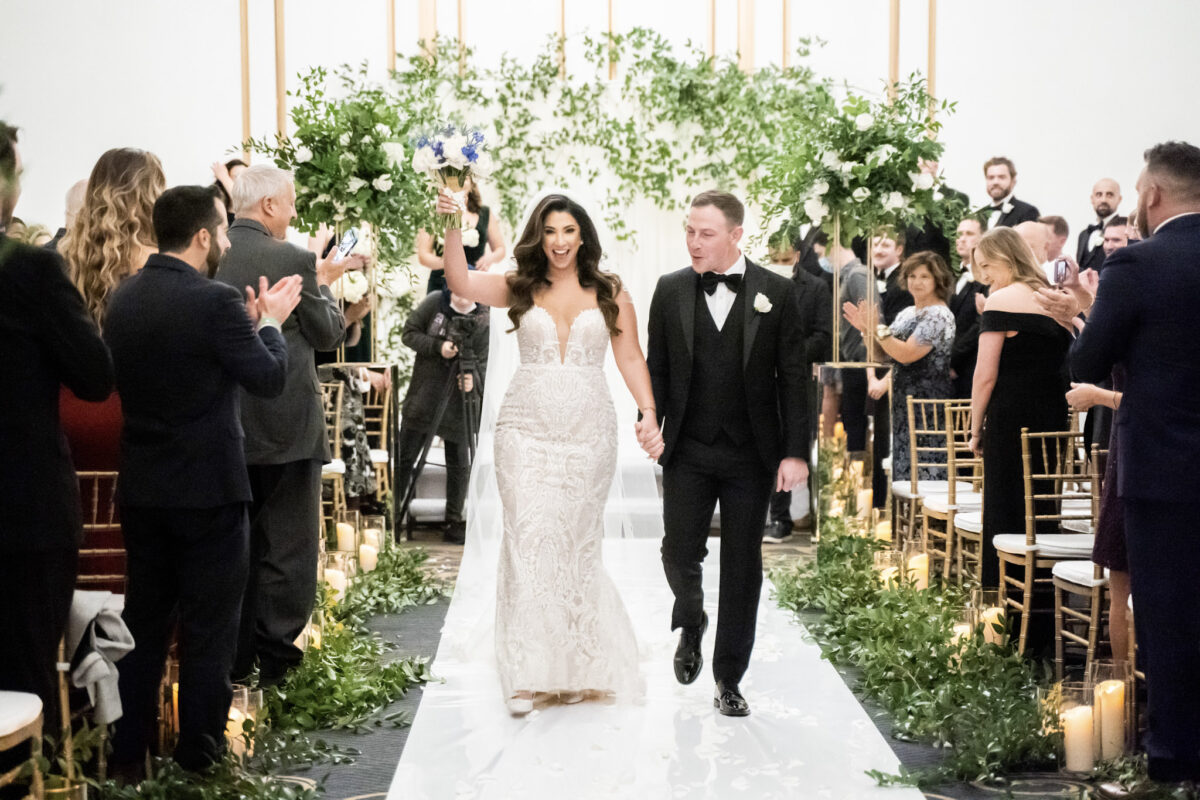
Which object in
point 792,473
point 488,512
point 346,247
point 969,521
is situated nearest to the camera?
point 792,473

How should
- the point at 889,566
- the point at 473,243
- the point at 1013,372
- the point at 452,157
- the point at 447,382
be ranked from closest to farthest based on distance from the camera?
the point at 452,157
the point at 1013,372
the point at 889,566
the point at 473,243
the point at 447,382

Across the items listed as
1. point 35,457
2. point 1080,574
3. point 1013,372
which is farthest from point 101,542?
point 1013,372

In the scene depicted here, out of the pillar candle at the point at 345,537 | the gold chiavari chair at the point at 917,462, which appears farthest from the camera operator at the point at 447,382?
the gold chiavari chair at the point at 917,462

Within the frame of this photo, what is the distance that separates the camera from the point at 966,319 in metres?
7.33

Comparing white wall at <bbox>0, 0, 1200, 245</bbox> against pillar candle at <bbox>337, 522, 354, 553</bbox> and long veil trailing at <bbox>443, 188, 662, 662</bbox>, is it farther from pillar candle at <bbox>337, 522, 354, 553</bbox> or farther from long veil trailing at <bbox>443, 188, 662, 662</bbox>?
pillar candle at <bbox>337, 522, 354, 553</bbox>

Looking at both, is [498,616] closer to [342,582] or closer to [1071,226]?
[342,582]

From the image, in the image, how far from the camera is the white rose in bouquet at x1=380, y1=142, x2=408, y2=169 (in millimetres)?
6969

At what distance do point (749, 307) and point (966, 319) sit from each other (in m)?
3.18

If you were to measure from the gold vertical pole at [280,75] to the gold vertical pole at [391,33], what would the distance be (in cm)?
118

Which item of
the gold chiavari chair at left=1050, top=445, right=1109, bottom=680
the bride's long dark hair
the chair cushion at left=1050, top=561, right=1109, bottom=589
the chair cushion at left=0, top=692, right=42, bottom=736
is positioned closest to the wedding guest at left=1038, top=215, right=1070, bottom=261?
the gold chiavari chair at left=1050, top=445, right=1109, bottom=680

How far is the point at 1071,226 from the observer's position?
9859 millimetres

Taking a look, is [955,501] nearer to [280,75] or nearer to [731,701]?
[731,701]

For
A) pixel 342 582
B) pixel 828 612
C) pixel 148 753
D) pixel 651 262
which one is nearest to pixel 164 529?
pixel 148 753

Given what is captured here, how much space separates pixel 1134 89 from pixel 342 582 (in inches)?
257
